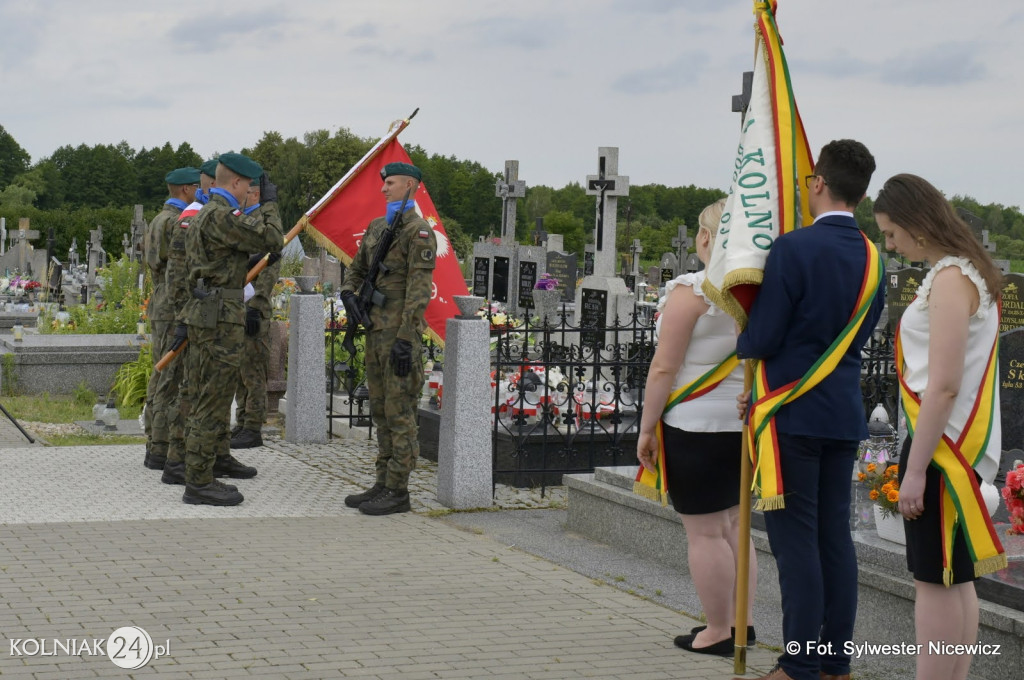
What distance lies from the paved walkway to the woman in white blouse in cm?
45

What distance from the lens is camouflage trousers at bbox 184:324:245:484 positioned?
818 centimetres

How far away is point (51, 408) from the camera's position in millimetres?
13469

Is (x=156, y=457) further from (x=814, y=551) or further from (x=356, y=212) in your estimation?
(x=814, y=551)

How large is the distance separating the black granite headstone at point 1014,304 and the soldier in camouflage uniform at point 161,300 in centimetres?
806

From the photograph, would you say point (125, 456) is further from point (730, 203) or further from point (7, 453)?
point (730, 203)

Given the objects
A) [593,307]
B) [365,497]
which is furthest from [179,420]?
[593,307]

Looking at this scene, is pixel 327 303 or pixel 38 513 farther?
pixel 327 303

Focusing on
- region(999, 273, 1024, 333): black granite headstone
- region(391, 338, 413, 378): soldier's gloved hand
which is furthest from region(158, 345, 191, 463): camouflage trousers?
region(999, 273, 1024, 333): black granite headstone

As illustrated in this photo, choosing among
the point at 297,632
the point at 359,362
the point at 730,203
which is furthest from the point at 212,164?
the point at 730,203

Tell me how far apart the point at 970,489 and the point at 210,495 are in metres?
5.47

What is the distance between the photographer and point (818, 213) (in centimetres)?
444

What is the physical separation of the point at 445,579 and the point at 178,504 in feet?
8.34

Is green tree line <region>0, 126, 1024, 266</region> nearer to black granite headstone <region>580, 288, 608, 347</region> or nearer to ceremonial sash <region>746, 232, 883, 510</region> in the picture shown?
black granite headstone <region>580, 288, 608, 347</region>

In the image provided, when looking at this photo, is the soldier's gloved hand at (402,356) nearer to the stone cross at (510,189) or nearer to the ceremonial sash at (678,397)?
the ceremonial sash at (678,397)
